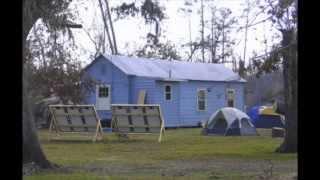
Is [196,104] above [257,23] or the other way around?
the other way around

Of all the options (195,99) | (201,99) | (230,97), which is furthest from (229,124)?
(230,97)

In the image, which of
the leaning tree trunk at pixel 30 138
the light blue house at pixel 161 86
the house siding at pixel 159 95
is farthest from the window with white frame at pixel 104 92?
the leaning tree trunk at pixel 30 138

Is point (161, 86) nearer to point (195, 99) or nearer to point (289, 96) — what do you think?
point (195, 99)

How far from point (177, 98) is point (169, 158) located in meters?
15.9

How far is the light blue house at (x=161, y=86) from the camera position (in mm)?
26062

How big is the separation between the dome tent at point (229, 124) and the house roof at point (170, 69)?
4.30 metres

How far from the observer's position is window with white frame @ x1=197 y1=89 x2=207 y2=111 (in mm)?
28405

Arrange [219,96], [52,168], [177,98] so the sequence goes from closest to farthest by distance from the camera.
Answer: [52,168], [177,98], [219,96]

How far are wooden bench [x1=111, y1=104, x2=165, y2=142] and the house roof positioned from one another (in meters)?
8.30

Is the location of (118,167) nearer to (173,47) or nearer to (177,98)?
(177,98)

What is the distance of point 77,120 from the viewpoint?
17312mm

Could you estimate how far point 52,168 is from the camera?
8.84 m
